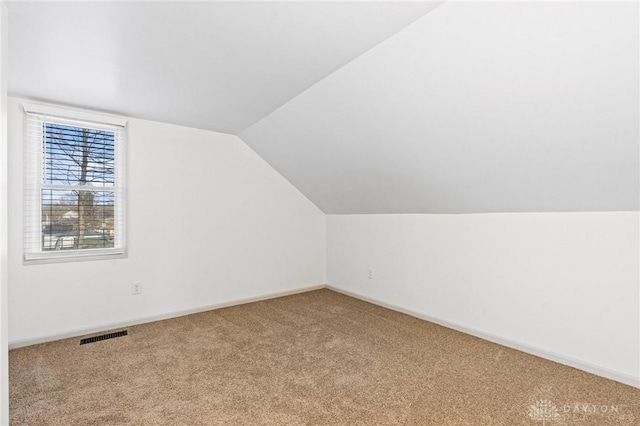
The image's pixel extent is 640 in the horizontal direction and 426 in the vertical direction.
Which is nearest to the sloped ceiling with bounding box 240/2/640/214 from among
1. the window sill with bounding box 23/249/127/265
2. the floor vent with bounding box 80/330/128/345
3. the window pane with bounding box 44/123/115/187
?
the window pane with bounding box 44/123/115/187

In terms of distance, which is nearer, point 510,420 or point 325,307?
point 510,420

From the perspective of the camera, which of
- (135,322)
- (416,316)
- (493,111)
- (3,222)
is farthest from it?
(416,316)

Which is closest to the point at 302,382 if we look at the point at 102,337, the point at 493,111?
the point at 102,337

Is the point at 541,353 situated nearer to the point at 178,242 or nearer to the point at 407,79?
the point at 407,79

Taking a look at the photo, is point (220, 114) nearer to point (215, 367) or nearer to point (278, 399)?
point (215, 367)

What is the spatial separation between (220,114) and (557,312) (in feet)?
10.4

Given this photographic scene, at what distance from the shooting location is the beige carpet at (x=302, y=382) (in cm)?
174

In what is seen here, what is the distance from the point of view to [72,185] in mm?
2889

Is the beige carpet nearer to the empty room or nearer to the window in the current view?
the empty room

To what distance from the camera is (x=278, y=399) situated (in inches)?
74.7

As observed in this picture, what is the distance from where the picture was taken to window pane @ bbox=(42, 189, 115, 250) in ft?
9.18

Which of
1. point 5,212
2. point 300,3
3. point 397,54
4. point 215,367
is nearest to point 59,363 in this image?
point 215,367

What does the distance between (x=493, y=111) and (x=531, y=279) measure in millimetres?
1391

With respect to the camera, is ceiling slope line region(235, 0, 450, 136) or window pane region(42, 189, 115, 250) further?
window pane region(42, 189, 115, 250)
